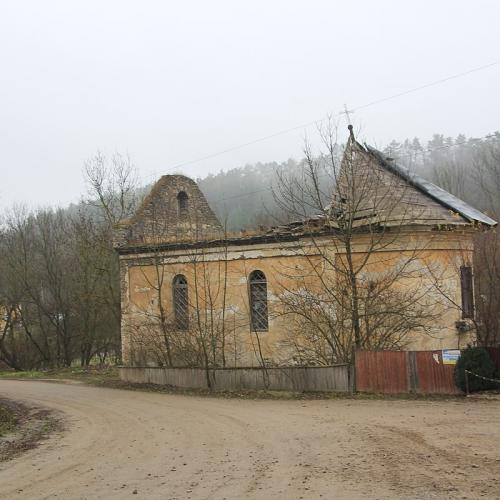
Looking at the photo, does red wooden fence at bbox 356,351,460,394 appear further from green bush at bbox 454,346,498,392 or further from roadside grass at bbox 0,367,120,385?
roadside grass at bbox 0,367,120,385

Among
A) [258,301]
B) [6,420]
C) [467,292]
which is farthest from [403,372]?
[6,420]

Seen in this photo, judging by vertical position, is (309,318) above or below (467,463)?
above

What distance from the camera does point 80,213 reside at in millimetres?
42281

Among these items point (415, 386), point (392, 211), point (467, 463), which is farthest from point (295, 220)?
point (467, 463)

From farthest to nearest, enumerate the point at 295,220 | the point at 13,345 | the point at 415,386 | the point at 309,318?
the point at 13,345, the point at 295,220, the point at 309,318, the point at 415,386

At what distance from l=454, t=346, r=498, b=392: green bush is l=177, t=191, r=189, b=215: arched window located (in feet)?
55.2

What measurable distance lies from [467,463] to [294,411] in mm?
6697

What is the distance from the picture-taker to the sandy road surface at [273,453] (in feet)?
26.5

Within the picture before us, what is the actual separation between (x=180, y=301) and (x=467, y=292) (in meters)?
11.3

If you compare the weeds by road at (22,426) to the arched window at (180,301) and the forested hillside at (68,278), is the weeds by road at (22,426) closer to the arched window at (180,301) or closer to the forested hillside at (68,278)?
the arched window at (180,301)

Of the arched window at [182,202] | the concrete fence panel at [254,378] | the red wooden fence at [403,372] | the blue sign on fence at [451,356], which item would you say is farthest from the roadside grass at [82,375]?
the blue sign on fence at [451,356]

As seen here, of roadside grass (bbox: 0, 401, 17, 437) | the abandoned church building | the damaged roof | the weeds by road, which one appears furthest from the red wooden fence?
roadside grass (bbox: 0, 401, 17, 437)

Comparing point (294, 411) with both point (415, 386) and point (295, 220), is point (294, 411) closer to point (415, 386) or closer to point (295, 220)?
point (415, 386)

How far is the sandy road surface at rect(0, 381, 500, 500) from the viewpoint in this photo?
8.08 meters
